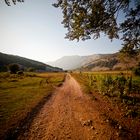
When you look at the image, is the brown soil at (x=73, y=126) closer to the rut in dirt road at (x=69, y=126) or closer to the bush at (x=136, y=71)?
the rut in dirt road at (x=69, y=126)

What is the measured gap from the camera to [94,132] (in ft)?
25.6

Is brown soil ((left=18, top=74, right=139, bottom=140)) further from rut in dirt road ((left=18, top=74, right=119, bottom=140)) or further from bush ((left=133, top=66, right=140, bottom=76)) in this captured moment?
bush ((left=133, top=66, right=140, bottom=76))

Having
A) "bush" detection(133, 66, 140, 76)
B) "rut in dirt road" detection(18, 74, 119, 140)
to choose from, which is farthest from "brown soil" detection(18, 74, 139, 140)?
"bush" detection(133, 66, 140, 76)

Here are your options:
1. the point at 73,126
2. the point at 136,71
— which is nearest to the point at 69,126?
the point at 73,126

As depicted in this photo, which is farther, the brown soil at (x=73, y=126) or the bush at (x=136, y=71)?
the bush at (x=136, y=71)

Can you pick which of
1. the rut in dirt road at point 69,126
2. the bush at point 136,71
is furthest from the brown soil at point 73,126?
the bush at point 136,71

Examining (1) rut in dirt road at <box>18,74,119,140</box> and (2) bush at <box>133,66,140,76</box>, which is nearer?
(1) rut in dirt road at <box>18,74,119,140</box>

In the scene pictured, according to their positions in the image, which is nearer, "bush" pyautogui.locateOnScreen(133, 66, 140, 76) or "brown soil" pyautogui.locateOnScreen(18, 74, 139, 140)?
"brown soil" pyautogui.locateOnScreen(18, 74, 139, 140)

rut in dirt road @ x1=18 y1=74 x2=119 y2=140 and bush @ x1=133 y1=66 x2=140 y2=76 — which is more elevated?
bush @ x1=133 y1=66 x2=140 y2=76

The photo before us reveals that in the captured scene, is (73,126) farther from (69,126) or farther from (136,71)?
(136,71)

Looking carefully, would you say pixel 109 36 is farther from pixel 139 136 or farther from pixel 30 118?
pixel 30 118

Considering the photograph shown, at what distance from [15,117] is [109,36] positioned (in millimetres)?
9004

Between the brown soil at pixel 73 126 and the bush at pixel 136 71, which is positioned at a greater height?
the bush at pixel 136 71

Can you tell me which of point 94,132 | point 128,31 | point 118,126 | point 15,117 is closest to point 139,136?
point 118,126
